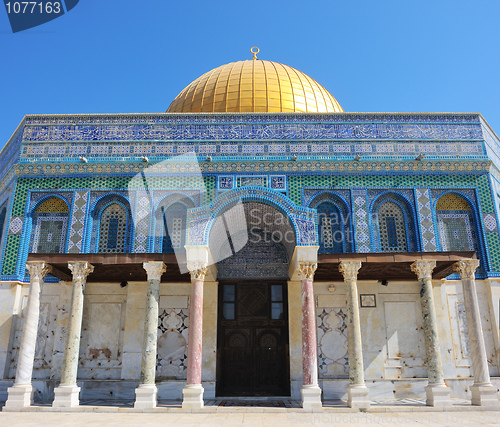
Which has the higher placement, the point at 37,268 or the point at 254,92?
the point at 254,92

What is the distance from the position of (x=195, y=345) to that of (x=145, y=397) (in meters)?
1.67

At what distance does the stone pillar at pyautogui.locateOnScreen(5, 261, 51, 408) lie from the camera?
38.7ft

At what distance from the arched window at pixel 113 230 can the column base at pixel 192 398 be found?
463 centimetres

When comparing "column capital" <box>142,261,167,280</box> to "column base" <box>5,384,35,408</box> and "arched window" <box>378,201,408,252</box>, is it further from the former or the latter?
"arched window" <box>378,201,408,252</box>

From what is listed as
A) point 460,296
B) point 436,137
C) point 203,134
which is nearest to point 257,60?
point 203,134

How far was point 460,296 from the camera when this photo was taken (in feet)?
45.9

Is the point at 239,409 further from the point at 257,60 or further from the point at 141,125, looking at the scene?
the point at 257,60

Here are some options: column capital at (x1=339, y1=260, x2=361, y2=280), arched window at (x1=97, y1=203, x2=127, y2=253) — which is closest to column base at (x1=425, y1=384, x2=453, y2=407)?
column capital at (x1=339, y1=260, x2=361, y2=280)

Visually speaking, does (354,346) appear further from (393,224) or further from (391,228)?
(393,224)

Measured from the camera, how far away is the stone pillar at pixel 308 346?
37.5ft

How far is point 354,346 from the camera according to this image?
39.5ft
